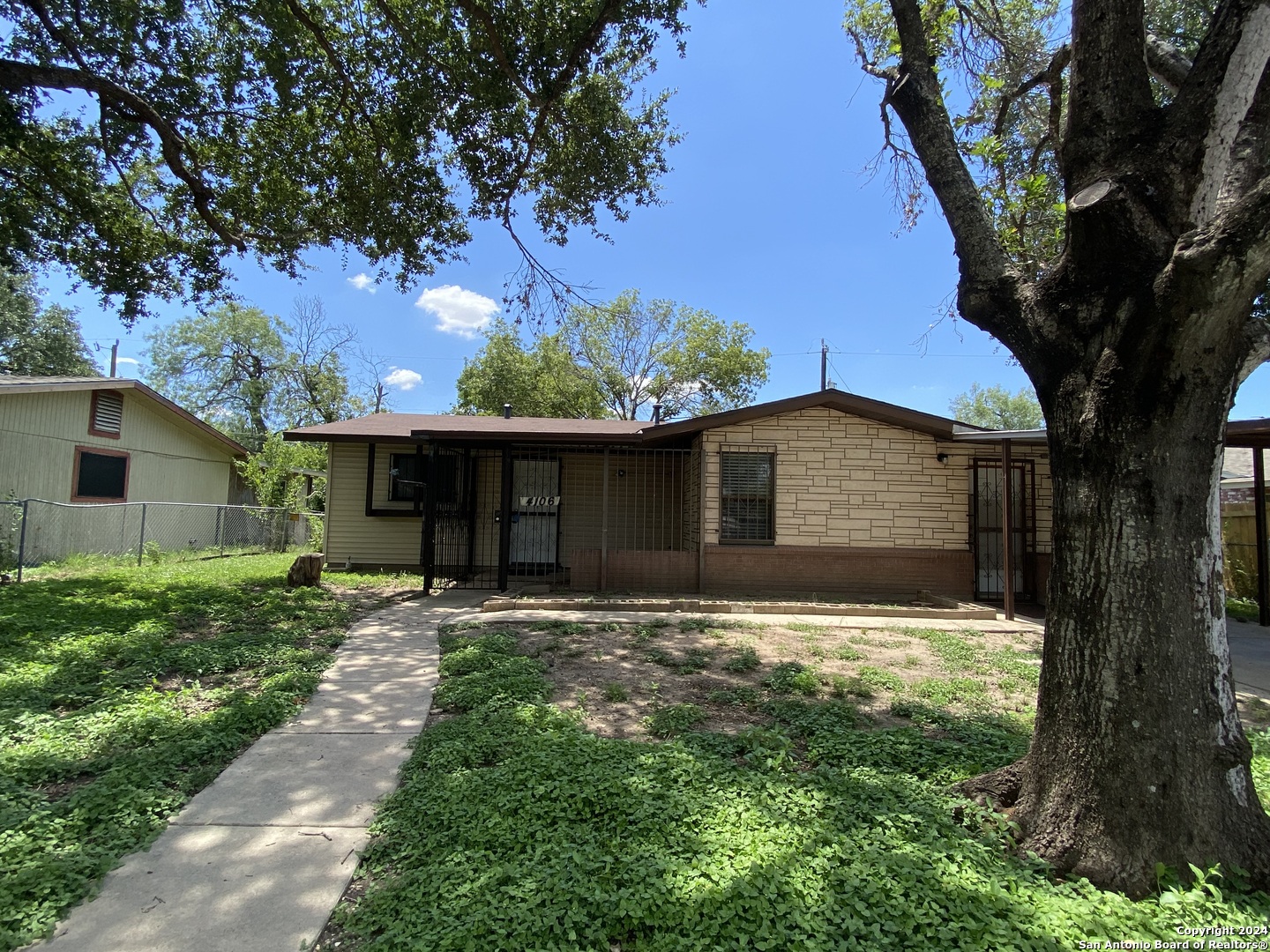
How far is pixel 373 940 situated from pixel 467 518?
1002cm

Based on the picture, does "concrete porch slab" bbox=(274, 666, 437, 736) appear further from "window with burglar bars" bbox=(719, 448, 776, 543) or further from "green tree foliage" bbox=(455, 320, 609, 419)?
"green tree foliage" bbox=(455, 320, 609, 419)

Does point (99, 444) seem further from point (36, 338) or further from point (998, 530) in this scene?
point (998, 530)

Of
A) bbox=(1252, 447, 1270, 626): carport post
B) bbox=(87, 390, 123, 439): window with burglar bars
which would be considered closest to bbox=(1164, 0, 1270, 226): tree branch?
bbox=(1252, 447, 1270, 626): carport post

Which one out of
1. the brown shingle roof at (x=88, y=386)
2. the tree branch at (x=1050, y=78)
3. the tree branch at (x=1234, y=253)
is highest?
the tree branch at (x=1050, y=78)

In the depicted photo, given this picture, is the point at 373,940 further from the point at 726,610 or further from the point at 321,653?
the point at 726,610

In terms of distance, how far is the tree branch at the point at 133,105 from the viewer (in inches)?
299

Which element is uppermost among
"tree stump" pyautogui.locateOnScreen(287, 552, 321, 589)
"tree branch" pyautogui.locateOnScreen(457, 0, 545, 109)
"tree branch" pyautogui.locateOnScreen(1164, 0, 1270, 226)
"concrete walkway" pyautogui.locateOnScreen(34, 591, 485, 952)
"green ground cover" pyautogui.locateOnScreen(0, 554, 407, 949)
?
"tree branch" pyautogui.locateOnScreen(457, 0, 545, 109)

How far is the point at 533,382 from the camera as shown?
1115 inches

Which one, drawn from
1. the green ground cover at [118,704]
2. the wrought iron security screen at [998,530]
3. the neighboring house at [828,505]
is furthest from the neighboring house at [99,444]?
the wrought iron security screen at [998,530]

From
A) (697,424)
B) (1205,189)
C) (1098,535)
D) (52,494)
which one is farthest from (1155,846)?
(52,494)

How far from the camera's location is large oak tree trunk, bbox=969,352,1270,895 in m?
2.27

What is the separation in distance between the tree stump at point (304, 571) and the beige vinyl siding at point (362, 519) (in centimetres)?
266

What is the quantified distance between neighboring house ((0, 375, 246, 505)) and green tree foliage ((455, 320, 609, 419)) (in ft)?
39.4

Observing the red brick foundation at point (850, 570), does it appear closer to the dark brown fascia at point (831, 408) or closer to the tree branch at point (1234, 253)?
the dark brown fascia at point (831, 408)
